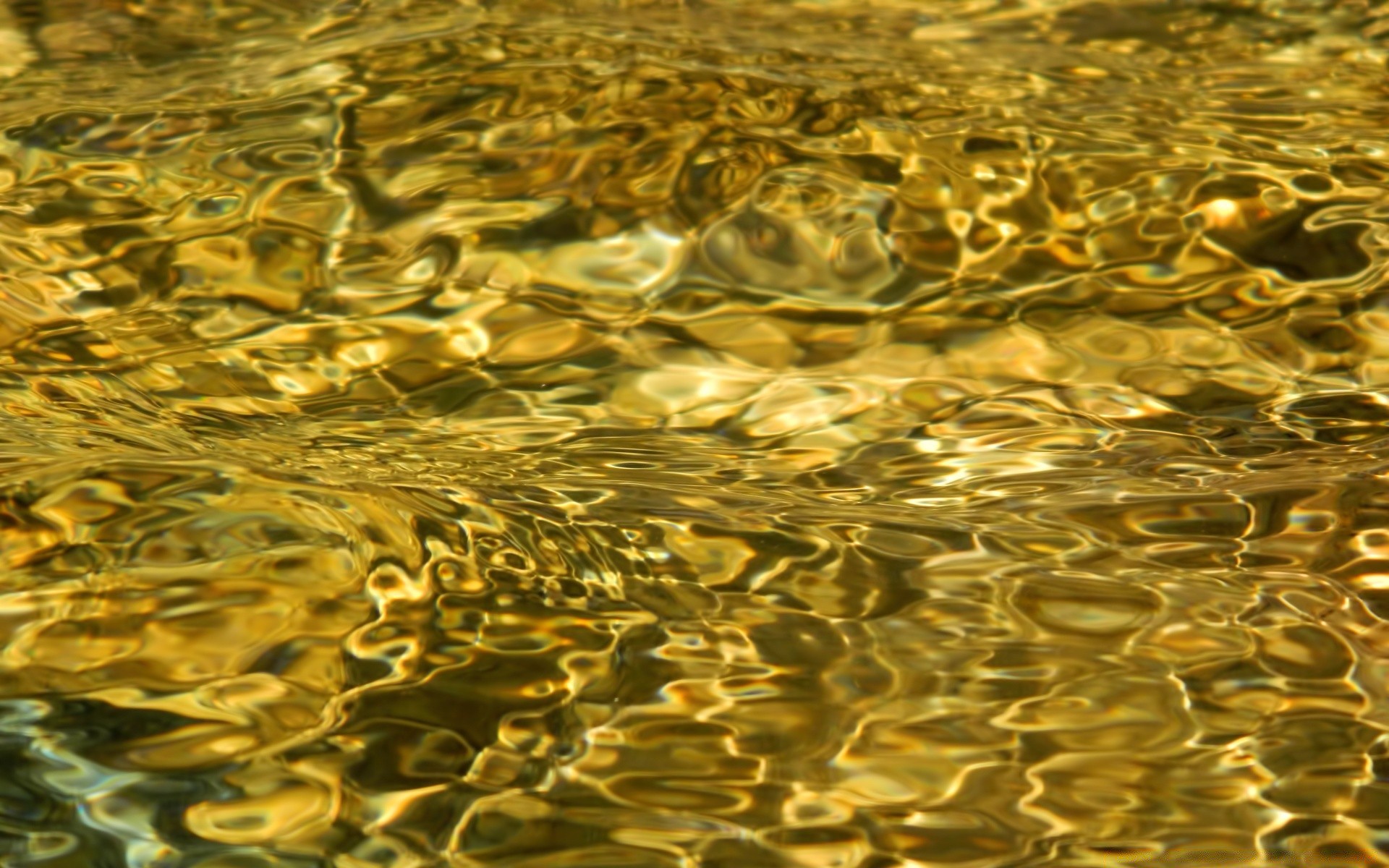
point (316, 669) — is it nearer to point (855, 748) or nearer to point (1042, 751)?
point (855, 748)

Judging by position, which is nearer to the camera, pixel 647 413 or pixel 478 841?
pixel 478 841

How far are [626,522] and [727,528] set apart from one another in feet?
0.41

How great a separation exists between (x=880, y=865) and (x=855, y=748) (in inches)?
6.2

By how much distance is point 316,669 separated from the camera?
1524mm

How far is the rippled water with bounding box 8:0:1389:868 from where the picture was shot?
1.43 meters

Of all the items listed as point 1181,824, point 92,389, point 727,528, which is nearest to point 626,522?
point 727,528

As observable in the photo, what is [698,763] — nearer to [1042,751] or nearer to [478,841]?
[478,841]

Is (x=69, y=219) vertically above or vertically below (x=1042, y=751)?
above

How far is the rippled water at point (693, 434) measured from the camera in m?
1.43

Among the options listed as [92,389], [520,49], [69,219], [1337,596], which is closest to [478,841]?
[1337,596]

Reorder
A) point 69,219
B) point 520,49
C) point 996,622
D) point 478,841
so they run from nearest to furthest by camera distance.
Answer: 1. point 478,841
2. point 996,622
3. point 69,219
4. point 520,49

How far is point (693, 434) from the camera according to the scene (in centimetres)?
228

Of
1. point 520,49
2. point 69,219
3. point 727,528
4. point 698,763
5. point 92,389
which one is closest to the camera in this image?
point 698,763

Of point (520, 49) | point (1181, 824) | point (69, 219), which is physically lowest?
point (1181, 824)
